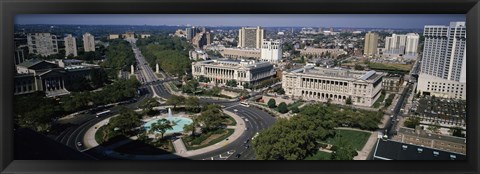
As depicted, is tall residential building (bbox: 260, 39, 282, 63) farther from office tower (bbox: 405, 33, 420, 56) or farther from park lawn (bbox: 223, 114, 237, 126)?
office tower (bbox: 405, 33, 420, 56)

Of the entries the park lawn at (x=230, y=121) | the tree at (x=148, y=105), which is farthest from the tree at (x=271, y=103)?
the tree at (x=148, y=105)

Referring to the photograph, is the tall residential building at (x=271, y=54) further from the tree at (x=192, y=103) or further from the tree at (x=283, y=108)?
the tree at (x=192, y=103)

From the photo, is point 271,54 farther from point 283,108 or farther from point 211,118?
point 211,118

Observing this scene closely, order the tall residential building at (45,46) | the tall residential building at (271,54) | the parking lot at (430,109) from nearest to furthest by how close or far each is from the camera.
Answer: the tall residential building at (45,46) → the parking lot at (430,109) → the tall residential building at (271,54)

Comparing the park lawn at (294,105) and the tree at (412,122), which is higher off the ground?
the park lawn at (294,105)

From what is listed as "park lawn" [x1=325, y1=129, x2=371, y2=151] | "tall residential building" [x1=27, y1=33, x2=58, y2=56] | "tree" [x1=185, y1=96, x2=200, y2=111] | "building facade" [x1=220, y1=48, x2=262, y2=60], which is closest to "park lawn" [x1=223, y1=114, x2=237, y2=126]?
"tree" [x1=185, y1=96, x2=200, y2=111]
